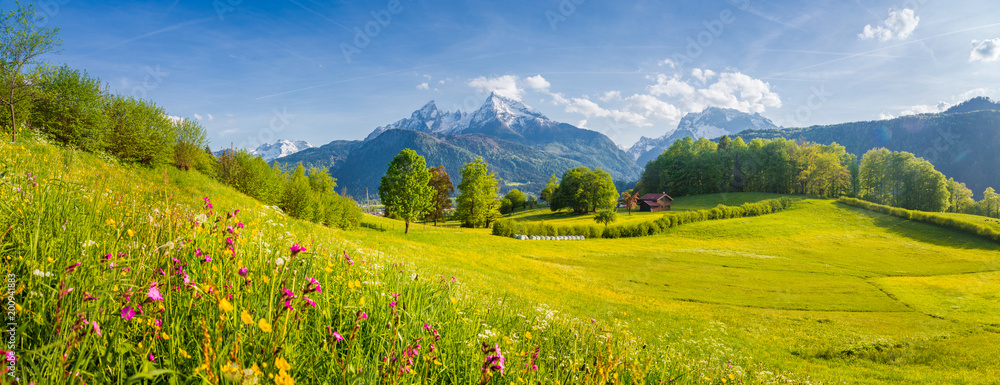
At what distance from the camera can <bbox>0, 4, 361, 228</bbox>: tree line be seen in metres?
20.1

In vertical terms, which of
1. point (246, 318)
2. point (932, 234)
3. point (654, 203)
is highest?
point (246, 318)

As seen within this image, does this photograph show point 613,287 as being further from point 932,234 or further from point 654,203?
point 654,203

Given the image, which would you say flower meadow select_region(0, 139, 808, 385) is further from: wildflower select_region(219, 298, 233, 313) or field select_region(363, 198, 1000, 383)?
field select_region(363, 198, 1000, 383)

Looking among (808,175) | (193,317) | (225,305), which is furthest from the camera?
(808,175)

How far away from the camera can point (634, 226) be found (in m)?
54.5

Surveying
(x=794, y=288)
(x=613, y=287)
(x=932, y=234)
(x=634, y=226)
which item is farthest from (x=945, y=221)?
(x=613, y=287)

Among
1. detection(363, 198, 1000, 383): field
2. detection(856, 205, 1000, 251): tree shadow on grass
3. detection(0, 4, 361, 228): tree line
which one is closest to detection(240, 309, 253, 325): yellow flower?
detection(363, 198, 1000, 383): field

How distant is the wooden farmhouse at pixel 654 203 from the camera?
277 feet

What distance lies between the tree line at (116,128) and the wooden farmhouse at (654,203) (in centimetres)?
7092

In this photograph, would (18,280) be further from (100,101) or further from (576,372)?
(100,101)

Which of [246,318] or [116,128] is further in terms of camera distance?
[116,128]

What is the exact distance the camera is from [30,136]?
17.4 metres

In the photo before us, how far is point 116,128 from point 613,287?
120ft

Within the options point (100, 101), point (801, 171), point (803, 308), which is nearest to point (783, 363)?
point (803, 308)
